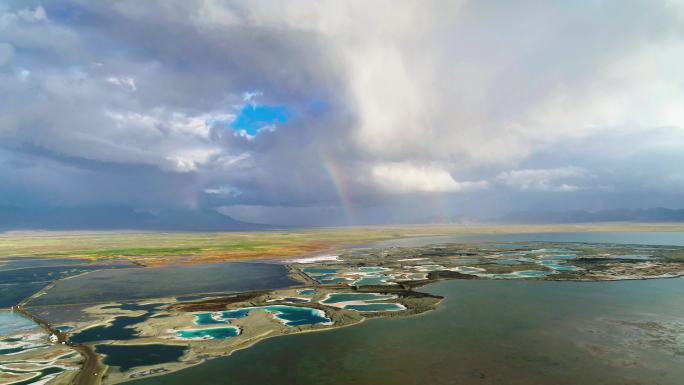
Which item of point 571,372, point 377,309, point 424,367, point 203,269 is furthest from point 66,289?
point 571,372

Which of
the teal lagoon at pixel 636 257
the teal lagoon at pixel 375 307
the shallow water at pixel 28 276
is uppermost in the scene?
the shallow water at pixel 28 276

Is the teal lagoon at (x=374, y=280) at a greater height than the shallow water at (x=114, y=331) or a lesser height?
greater

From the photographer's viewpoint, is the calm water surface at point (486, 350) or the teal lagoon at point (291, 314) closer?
the calm water surface at point (486, 350)

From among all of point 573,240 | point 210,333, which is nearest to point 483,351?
point 210,333

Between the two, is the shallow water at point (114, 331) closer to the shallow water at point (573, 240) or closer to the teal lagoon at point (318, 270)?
the teal lagoon at point (318, 270)

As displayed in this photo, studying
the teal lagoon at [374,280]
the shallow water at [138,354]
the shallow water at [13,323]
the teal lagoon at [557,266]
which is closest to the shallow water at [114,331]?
the shallow water at [138,354]

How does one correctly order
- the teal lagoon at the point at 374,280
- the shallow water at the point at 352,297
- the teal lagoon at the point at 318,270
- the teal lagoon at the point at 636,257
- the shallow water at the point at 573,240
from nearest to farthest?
the shallow water at the point at 352,297
the teal lagoon at the point at 374,280
the teal lagoon at the point at 318,270
the teal lagoon at the point at 636,257
the shallow water at the point at 573,240

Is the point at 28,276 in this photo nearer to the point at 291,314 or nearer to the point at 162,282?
the point at 162,282

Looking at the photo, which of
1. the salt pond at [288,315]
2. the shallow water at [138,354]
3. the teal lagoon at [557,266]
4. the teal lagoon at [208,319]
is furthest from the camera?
the teal lagoon at [557,266]
